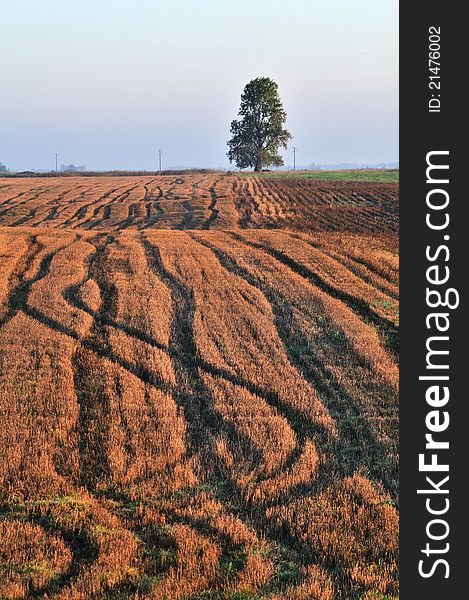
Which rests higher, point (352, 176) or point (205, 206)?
point (352, 176)

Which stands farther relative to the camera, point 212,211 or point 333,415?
point 212,211

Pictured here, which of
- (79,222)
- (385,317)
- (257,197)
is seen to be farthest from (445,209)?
(257,197)

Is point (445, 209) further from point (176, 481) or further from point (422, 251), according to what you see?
point (176, 481)

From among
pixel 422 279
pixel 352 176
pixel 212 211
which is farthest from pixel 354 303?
pixel 352 176

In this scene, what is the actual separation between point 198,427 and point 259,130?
98.6 metres

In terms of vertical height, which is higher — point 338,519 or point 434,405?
point 434,405

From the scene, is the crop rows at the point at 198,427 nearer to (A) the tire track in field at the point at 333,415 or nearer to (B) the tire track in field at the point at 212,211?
(A) the tire track in field at the point at 333,415

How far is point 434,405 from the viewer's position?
5.89 m

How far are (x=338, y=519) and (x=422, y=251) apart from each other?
161 inches

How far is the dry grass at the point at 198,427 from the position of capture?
7.66m

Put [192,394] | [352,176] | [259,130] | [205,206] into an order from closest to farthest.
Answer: [192,394]
[205,206]
[352,176]
[259,130]

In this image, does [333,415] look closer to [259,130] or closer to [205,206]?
[205,206]

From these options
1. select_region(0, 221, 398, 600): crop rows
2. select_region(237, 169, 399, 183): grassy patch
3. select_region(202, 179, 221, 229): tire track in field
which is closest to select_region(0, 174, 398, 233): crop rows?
select_region(202, 179, 221, 229): tire track in field

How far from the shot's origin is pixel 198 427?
1163 cm
